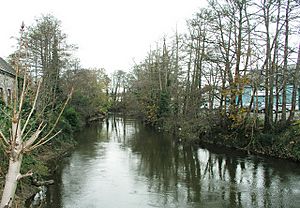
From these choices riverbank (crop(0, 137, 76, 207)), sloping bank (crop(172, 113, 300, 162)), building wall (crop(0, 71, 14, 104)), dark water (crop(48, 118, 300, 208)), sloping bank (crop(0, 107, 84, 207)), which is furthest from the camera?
sloping bank (crop(172, 113, 300, 162))

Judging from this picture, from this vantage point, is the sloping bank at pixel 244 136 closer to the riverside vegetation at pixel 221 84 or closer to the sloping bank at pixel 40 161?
the riverside vegetation at pixel 221 84

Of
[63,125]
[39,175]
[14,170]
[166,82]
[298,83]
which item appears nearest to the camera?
[14,170]

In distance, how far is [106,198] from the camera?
11.2 m

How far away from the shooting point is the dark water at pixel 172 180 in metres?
10.9

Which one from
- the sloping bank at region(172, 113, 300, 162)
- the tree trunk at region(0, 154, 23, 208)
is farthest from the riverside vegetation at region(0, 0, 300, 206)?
the tree trunk at region(0, 154, 23, 208)

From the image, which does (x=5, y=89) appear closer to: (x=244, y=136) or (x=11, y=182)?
(x=11, y=182)

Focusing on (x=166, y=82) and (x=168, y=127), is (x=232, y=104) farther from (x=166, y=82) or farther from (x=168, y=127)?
(x=166, y=82)

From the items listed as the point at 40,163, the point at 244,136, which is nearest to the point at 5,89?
the point at 40,163

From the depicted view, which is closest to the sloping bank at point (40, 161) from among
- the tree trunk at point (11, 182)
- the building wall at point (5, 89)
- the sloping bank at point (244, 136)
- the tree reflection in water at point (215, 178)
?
the tree trunk at point (11, 182)

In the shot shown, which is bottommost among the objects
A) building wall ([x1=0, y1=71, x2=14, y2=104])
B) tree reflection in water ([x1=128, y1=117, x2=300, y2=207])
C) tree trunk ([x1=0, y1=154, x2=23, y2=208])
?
tree reflection in water ([x1=128, y1=117, x2=300, y2=207])

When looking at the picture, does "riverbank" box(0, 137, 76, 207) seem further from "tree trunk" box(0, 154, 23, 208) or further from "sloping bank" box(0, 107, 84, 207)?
"tree trunk" box(0, 154, 23, 208)

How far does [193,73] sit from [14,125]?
29.3m

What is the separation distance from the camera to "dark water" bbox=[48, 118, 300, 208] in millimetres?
10930

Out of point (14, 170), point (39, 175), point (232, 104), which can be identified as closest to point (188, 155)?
point (232, 104)
